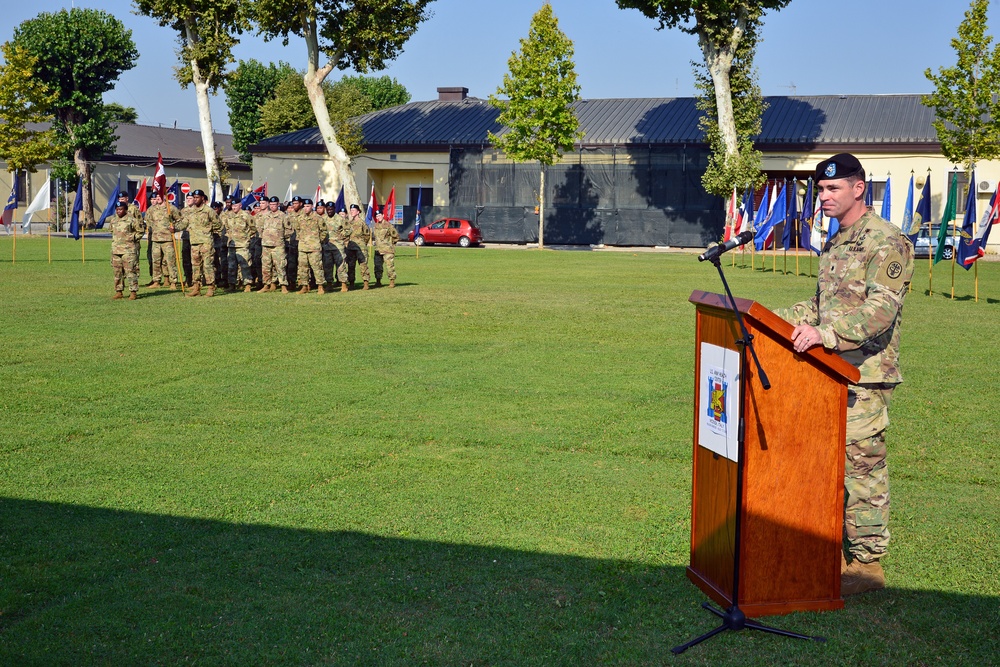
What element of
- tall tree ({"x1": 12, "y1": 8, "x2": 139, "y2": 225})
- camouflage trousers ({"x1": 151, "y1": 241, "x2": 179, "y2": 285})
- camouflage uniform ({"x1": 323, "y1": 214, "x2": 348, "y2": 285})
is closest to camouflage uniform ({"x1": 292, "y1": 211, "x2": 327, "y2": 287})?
camouflage uniform ({"x1": 323, "y1": 214, "x2": 348, "y2": 285})

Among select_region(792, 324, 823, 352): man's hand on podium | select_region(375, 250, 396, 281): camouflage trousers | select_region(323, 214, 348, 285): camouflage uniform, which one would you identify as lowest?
select_region(375, 250, 396, 281): camouflage trousers

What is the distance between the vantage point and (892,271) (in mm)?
4465

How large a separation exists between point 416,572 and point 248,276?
60.8 ft

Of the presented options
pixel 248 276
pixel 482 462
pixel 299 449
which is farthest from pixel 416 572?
pixel 248 276

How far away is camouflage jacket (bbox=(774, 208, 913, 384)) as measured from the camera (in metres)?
4.34

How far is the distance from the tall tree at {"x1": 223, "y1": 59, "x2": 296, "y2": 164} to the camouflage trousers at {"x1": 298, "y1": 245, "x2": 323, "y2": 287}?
55769 millimetres

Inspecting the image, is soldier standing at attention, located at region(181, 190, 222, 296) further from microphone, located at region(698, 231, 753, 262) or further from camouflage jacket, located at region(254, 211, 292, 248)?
microphone, located at region(698, 231, 753, 262)

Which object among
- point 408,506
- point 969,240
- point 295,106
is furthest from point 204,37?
point 408,506

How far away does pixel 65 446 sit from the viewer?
7.76 metres

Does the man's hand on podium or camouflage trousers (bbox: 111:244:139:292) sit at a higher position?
the man's hand on podium

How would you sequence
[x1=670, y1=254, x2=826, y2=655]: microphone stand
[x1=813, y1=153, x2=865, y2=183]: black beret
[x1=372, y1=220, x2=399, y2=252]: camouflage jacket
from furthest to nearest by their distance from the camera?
[x1=372, y1=220, x2=399, y2=252]: camouflage jacket
[x1=813, y1=153, x2=865, y2=183]: black beret
[x1=670, y1=254, x2=826, y2=655]: microphone stand

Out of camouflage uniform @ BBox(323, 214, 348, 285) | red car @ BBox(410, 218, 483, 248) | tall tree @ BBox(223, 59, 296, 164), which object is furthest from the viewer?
tall tree @ BBox(223, 59, 296, 164)

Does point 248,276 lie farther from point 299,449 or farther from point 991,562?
point 991,562

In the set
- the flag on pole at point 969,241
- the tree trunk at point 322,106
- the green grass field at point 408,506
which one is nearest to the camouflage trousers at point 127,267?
the green grass field at point 408,506
